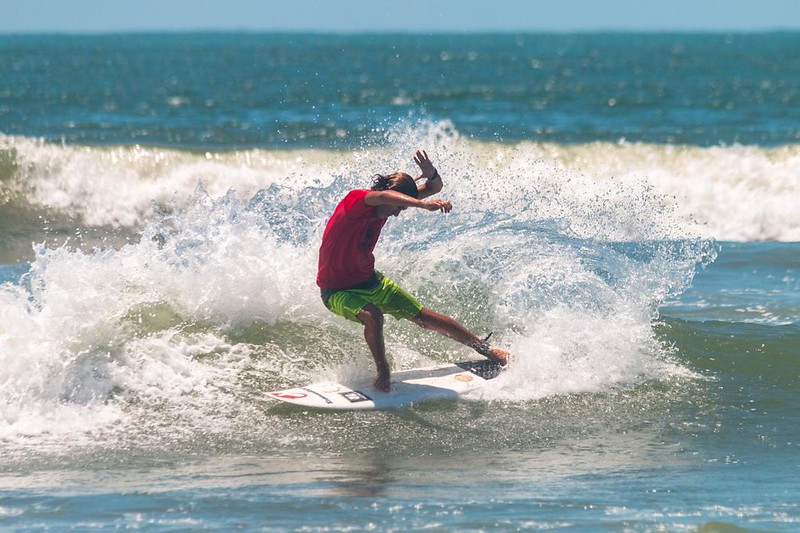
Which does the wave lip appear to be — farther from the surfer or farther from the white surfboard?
the surfer

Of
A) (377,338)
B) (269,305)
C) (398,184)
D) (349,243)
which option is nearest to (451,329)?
(377,338)

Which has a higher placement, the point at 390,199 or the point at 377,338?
the point at 390,199

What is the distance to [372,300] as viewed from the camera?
742cm

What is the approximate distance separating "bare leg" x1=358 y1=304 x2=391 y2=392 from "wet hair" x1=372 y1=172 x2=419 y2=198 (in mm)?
810

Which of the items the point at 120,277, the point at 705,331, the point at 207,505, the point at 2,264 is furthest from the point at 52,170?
the point at 207,505

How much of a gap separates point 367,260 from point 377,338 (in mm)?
534

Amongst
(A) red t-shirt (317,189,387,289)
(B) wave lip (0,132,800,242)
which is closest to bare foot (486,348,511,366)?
(A) red t-shirt (317,189,387,289)

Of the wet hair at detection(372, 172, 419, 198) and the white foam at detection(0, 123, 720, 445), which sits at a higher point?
the wet hair at detection(372, 172, 419, 198)

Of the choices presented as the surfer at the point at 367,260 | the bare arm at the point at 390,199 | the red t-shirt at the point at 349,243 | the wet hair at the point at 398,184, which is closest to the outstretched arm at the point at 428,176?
the surfer at the point at 367,260

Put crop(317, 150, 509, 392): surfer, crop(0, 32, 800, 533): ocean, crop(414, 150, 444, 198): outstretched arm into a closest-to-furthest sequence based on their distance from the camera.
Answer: crop(0, 32, 800, 533): ocean → crop(317, 150, 509, 392): surfer → crop(414, 150, 444, 198): outstretched arm

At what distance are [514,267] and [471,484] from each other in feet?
11.2

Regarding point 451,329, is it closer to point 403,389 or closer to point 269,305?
point 403,389

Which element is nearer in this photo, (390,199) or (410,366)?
(390,199)

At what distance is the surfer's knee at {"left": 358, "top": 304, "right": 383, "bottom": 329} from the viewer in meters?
7.27
